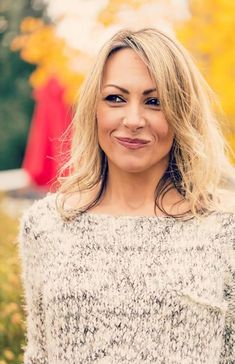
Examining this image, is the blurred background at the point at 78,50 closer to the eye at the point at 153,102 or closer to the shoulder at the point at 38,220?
the shoulder at the point at 38,220

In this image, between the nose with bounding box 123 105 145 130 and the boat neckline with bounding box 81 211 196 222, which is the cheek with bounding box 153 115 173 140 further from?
the boat neckline with bounding box 81 211 196 222

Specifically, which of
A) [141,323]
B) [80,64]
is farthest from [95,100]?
[80,64]

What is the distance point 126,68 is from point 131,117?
0.17 metres

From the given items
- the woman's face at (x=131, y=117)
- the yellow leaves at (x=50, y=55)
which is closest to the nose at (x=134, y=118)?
the woman's face at (x=131, y=117)

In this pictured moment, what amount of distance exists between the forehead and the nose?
0.29 ft

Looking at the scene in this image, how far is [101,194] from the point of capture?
3230mm

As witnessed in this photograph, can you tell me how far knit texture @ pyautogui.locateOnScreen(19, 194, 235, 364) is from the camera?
2893 mm

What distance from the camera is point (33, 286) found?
3.25 metres

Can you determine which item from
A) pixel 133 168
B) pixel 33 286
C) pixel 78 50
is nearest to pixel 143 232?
pixel 133 168

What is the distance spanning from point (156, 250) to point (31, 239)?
1.55ft

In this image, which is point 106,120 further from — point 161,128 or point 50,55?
point 50,55

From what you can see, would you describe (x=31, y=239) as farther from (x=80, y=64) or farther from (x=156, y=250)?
(x=80, y=64)

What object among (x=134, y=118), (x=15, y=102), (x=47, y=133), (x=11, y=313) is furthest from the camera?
(x=15, y=102)

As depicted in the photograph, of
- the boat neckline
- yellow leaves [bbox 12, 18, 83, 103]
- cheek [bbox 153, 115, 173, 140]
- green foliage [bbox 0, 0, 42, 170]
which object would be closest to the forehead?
cheek [bbox 153, 115, 173, 140]
